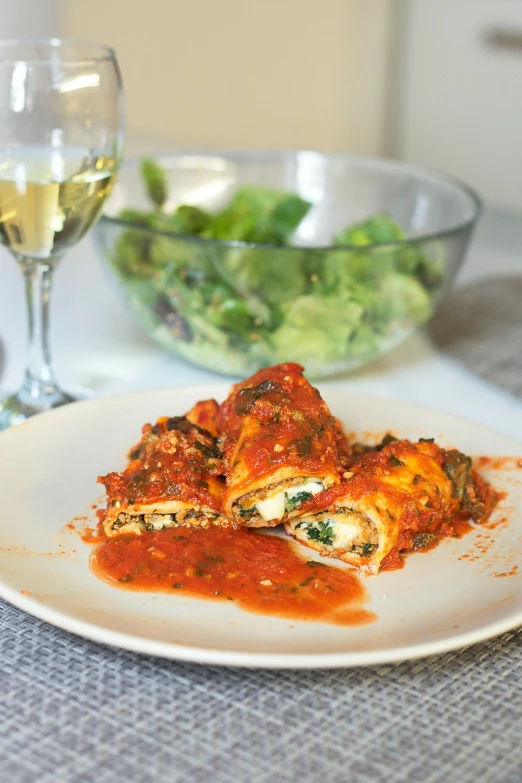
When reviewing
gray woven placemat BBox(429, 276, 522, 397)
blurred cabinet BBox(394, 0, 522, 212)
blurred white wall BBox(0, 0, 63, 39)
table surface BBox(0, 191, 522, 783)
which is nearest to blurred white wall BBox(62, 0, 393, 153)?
blurred white wall BBox(0, 0, 63, 39)

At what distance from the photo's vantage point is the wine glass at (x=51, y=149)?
150cm

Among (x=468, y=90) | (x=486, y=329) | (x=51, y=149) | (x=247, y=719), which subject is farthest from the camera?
(x=468, y=90)

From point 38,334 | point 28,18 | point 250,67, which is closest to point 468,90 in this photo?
point 250,67

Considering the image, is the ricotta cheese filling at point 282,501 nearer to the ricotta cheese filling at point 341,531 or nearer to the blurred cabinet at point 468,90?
the ricotta cheese filling at point 341,531

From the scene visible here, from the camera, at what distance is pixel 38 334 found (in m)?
1.70

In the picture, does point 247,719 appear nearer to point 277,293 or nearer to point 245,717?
point 245,717

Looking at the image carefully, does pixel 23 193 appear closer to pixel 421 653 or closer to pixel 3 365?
pixel 3 365

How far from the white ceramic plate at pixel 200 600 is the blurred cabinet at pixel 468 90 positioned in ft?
10.1

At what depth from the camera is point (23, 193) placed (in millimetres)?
1500

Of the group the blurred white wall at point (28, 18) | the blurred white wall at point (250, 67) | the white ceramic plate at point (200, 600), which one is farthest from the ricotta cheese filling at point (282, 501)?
the blurred white wall at point (28, 18)

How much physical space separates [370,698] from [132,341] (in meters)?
1.18

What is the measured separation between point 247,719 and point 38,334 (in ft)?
3.05

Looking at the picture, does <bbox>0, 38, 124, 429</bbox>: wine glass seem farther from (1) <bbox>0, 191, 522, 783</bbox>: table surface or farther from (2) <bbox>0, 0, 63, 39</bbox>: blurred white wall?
(2) <bbox>0, 0, 63, 39</bbox>: blurred white wall

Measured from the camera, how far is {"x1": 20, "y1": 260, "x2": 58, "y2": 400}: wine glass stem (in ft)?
5.44
